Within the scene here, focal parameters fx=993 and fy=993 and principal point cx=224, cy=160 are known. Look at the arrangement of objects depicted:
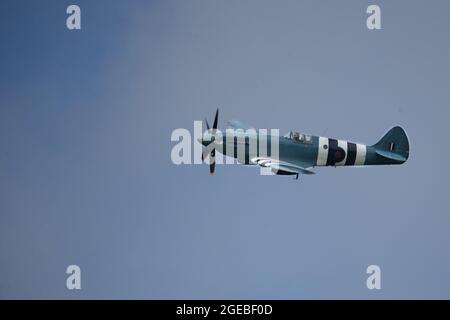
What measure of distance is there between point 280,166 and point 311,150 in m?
2.52

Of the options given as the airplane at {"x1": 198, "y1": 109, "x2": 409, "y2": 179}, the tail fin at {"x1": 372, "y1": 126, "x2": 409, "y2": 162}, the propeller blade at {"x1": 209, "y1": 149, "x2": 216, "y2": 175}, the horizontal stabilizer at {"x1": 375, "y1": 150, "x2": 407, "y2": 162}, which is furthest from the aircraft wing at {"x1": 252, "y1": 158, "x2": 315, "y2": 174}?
the tail fin at {"x1": 372, "y1": 126, "x2": 409, "y2": 162}

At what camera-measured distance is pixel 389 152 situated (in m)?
43.4

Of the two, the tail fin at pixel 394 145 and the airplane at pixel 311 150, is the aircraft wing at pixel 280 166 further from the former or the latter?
the tail fin at pixel 394 145

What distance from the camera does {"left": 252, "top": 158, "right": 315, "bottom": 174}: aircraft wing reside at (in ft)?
130

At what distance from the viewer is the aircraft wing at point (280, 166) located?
3969 cm

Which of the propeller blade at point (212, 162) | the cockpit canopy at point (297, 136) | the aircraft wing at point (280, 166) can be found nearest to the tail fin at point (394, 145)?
the cockpit canopy at point (297, 136)

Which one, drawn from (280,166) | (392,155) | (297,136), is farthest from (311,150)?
(392,155)

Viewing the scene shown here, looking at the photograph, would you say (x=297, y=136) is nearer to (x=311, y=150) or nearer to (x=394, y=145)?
(x=311, y=150)

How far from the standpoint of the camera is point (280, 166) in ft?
132

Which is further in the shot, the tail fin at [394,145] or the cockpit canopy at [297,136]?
the tail fin at [394,145]

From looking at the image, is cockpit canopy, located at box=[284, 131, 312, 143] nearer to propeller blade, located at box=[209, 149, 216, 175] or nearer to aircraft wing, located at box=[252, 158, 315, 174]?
aircraft wing, located at box=[252, 158, 315, 174]
